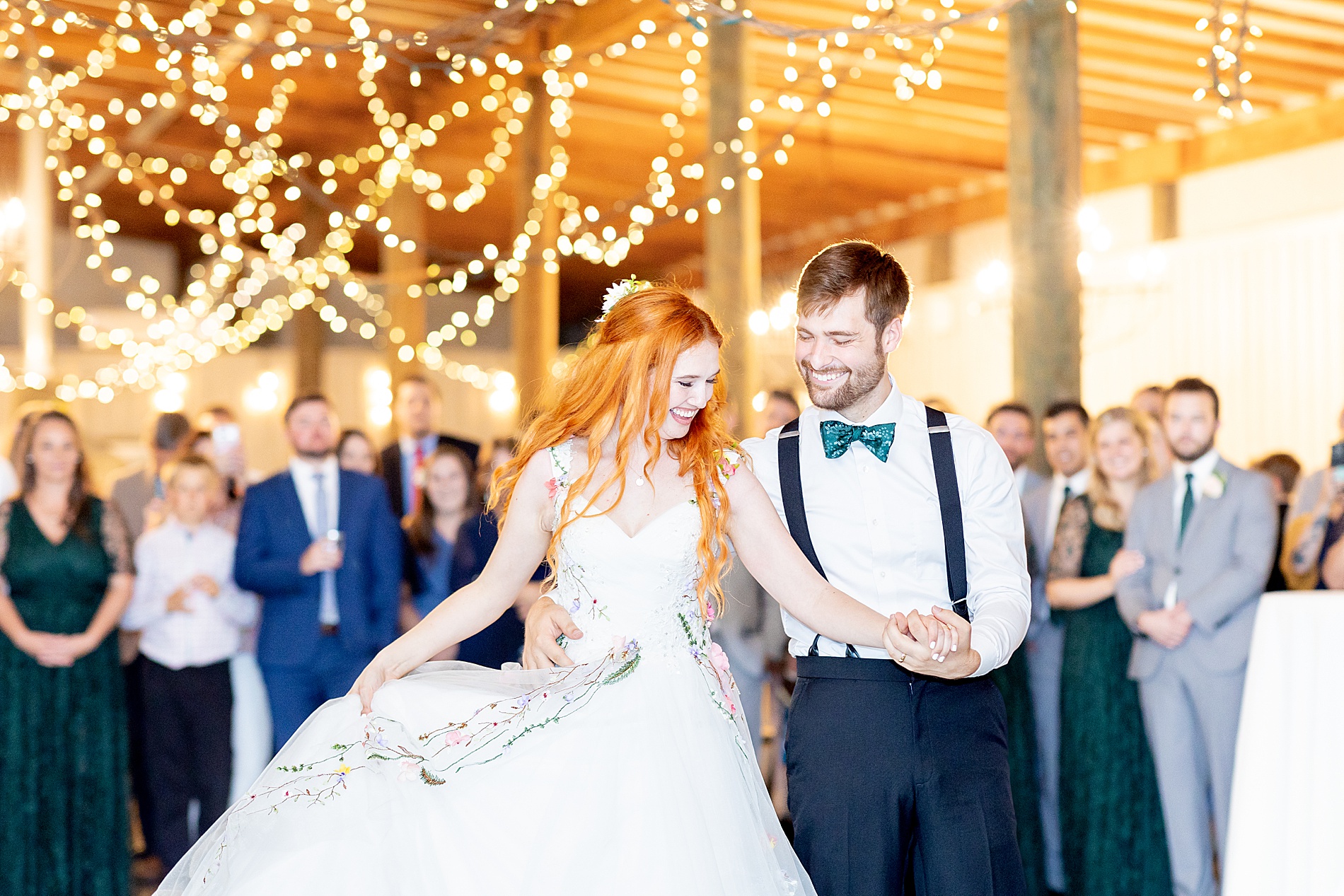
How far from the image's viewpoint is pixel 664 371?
85.7 inches

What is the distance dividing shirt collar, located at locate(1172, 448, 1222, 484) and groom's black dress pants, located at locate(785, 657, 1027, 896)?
1936mm

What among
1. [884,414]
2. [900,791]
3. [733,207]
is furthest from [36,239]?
[900,791]

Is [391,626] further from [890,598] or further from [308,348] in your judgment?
[308,348]

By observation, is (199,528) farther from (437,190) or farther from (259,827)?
(437,190)

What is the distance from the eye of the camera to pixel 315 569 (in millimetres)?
4074

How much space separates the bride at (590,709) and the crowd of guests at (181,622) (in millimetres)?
1706

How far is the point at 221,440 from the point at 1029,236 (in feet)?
10.7

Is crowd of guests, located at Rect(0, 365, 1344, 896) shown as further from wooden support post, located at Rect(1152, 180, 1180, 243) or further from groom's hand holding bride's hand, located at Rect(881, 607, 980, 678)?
wooden support post, located at Rect(1152, 180, 1180, 243)

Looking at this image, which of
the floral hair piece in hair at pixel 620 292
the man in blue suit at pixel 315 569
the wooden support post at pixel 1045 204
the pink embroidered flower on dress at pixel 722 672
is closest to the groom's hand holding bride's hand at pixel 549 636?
the pink embroidered flower on dress at pixel 722 672

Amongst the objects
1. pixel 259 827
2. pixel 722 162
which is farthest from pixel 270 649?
pixel 722 162

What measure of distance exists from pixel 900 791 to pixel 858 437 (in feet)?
1.91

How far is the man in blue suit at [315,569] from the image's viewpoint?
13.5 ft

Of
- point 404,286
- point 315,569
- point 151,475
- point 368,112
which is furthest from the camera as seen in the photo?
point 368,112

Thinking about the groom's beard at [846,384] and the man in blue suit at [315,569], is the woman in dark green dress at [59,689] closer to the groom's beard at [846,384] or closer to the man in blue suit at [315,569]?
the man in blue suit at [315,569]
